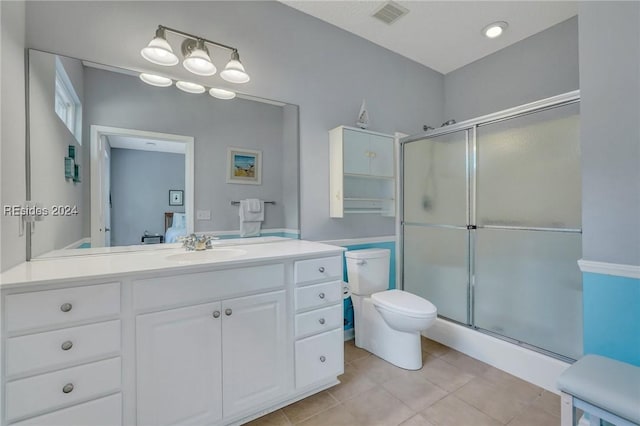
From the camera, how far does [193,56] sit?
64.0 inches

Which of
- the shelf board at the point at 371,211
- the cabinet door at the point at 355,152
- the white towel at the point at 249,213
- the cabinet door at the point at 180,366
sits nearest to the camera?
the cabinet door at the point at 180,366

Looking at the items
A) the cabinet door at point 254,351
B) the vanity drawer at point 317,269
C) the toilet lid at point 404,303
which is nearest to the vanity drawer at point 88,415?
the cabinet door at point 254,351

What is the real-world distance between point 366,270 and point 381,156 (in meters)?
0.98

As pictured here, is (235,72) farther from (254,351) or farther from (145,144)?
(254,351)

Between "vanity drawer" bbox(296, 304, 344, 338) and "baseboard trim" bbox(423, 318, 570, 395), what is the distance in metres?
1.14

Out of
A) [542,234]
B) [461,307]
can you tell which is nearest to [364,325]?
[461,307]

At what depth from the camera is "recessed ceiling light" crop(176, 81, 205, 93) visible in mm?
1720

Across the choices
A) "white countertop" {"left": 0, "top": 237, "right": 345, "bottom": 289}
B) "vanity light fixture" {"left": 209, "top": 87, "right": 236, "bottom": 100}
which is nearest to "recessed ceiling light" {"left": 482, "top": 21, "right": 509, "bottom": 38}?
"vanity light fixture" {"left": 209, "top": 87, "right": 236, "bottom": 100}

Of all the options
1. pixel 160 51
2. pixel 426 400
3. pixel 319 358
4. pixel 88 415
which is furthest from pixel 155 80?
pixel 426 400

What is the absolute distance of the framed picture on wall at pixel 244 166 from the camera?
1.89 m

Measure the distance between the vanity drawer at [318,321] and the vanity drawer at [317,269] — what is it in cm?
19

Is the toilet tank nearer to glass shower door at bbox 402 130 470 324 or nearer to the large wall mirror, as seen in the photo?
glass shower door at bbox 402 130 470 324

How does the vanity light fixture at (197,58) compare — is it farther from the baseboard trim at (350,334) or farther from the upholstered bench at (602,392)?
the upholstered bench at (602,392)

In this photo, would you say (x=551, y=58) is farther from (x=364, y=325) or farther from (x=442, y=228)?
(x=364, y=325)
